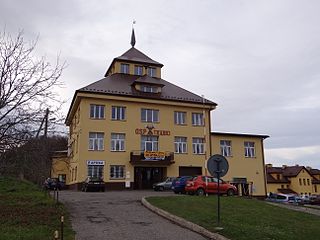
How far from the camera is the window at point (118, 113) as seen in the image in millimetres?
40406

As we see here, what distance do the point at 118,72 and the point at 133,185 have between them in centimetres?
1521

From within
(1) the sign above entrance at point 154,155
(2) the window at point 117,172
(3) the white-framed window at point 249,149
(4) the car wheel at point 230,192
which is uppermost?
(3) the white-framed window at point 249,149

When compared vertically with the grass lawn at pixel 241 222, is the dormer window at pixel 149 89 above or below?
above

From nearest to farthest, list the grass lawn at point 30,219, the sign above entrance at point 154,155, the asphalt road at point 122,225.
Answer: the grass lawn at point 30,219
the asphalt road at point 122,225
the sign above entrance at point 154,155

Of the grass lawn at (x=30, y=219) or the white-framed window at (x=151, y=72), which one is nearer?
the grass lawn at (x=30, y=219)

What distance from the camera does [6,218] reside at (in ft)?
46.3

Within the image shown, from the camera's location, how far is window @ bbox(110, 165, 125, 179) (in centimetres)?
3897

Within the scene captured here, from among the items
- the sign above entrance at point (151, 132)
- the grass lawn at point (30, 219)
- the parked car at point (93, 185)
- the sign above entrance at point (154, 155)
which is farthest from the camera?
the sign above entrance at point (151, 132)

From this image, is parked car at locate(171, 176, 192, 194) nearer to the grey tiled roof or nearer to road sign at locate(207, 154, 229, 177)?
the grey tiled roof

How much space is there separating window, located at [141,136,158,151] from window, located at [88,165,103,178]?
510 centimetres

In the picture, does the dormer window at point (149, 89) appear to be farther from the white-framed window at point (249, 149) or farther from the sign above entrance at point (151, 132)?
the white-framed window at point (249, 149)

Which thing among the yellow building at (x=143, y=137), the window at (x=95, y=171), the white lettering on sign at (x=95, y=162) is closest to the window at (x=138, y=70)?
the yellow building at (x=143, y=137)

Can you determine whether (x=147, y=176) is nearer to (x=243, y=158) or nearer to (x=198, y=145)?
(x=198, y=145)

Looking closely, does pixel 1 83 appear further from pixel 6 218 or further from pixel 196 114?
pixel 196 114
